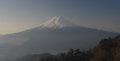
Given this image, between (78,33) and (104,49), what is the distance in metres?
95.1

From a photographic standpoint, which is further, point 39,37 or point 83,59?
point 39,37

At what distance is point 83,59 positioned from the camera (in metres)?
12.6

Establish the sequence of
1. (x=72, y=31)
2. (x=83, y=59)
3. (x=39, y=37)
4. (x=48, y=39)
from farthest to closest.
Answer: (x=72, y=31), (x=39, y=37), (x=48, y=39), (x=83, y=59)

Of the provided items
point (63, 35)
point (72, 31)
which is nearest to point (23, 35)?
point (63, 35)

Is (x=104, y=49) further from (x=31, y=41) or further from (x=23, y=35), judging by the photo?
(x=23, y=35)

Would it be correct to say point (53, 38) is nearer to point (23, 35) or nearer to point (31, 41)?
point (31, 41)

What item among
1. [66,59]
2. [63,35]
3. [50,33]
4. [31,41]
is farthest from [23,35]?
[66,59]

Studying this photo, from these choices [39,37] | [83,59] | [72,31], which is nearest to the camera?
[83,59]

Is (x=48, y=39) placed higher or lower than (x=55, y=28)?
lower

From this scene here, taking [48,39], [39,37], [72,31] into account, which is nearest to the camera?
[48,39]

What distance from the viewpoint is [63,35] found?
10081cm

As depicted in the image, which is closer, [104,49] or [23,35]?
[104,49]

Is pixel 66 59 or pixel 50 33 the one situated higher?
pixel 50 33

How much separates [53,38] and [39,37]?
15.0 metres
